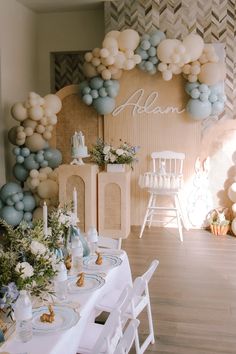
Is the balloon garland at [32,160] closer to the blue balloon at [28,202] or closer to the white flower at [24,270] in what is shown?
the blue balloon at [28,202]

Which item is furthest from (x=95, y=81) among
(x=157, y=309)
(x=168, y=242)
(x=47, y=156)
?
(x=157, y=309)

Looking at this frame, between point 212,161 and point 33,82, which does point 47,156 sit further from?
point 212,161

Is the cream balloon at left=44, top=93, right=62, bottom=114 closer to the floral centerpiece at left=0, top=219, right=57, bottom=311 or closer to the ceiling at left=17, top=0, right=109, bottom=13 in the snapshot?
the ceiling at left=17, top=0, right=109, bottom=13

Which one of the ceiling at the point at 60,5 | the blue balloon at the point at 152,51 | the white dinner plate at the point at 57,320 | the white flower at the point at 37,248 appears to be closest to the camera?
the white dinner plate at the point at 57,320

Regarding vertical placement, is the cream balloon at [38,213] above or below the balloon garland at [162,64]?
below

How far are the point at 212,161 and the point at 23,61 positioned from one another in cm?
311

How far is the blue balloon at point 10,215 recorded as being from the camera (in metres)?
5.67

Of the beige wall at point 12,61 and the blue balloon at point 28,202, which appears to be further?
the beige wall at point 12,61

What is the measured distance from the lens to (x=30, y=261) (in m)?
2.15

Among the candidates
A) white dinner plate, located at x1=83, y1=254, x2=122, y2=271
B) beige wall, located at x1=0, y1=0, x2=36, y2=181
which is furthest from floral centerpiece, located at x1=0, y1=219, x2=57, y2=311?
beige wall, located at x1=0, y1=0, x2=36, y2=181

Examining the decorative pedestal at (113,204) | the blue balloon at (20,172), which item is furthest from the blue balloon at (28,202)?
the decorative pedestal at (113,204)

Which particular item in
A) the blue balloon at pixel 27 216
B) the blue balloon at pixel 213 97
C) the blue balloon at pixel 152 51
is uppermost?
the blue balloon at pixel 152 51

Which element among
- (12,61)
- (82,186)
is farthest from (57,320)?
(12,61)

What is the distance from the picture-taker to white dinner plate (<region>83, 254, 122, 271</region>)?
2.75m
